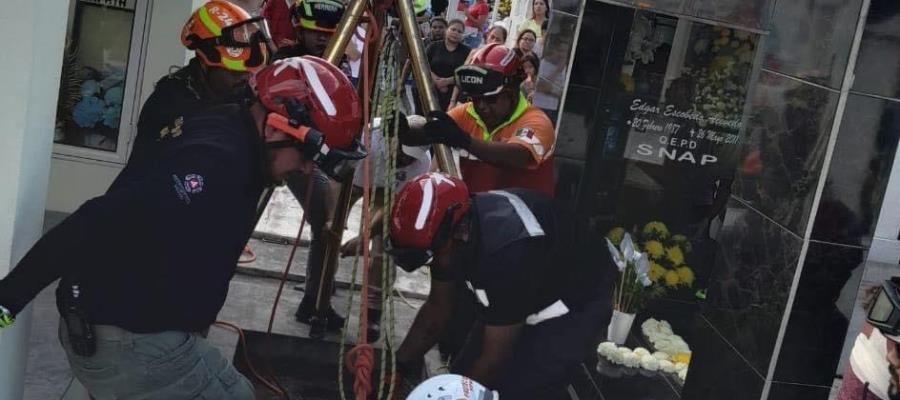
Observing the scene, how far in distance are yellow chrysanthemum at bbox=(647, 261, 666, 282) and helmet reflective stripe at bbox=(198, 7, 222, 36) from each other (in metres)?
4.25

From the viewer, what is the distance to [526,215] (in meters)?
4.83

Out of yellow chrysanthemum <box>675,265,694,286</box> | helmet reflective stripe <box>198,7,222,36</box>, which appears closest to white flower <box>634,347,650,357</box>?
yellow chrysanthemum <box>675,265,694,286</box>

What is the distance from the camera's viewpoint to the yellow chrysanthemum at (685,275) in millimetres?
8508

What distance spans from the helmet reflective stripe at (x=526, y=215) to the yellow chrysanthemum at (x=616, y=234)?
3766 millimetres

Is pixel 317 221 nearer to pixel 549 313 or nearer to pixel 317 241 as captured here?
pixel 317 241

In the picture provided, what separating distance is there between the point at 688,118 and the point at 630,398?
2750 millimetres

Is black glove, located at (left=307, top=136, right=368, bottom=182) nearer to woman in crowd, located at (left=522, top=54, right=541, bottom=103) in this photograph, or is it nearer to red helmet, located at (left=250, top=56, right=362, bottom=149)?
red helmet, located at (left=250, top=56, right=362, bottom=149)

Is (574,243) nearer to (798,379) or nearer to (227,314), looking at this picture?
(798,379)

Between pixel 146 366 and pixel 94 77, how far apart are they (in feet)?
16.3

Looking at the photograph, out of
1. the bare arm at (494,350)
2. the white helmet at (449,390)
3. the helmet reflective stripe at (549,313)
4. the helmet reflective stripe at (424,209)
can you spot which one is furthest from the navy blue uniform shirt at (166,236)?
the helmet reflective stripe at (549,313)

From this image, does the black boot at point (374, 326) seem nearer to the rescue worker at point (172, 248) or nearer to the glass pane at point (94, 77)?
the glass pane at point (94, 77)

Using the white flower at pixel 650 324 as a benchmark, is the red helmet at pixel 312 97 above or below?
above

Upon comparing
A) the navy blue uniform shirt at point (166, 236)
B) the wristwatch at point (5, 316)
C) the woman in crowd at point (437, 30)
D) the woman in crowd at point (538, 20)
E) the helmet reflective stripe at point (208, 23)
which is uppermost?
the woman in crowd at point (538, 20)

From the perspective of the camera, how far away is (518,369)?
206 inches
